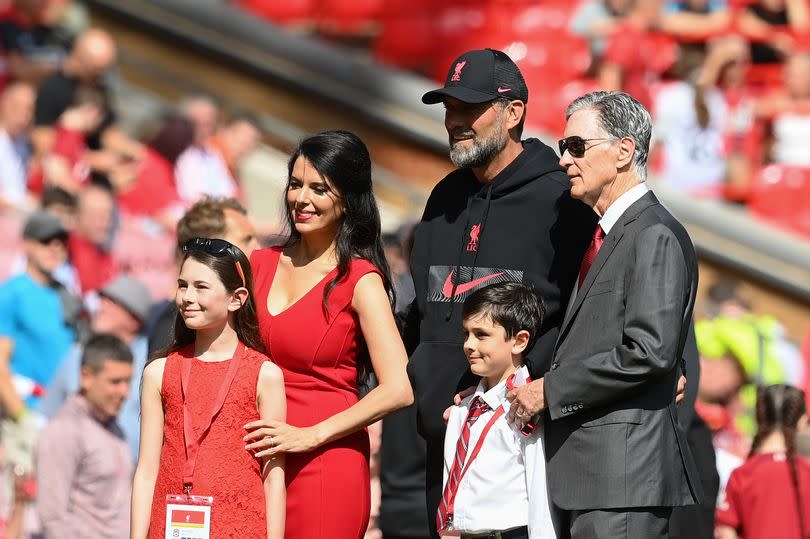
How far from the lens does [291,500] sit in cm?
516

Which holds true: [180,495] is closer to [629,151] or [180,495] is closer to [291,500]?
[291,500]

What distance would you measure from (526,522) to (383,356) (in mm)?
734

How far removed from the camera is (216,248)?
5.13 meters

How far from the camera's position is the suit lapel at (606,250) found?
16.3 feet

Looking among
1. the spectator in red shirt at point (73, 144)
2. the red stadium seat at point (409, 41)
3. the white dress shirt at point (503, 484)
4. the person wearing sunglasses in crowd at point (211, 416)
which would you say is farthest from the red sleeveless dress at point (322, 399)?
the red stadium seat at point (409, 41)

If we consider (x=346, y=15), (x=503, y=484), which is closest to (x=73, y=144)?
(x=346, y=15)

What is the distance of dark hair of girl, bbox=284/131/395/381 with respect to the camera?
5227 millimetres

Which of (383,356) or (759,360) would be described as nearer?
(383,356)

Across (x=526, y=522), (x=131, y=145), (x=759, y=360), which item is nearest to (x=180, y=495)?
(x=526, y=522)

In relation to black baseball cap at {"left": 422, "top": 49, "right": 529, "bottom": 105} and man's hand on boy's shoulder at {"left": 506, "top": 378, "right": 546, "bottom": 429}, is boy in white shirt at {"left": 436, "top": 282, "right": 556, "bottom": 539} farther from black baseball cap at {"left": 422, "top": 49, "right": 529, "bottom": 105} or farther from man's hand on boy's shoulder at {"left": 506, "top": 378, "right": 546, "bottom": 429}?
black baseball cap at {"left": 422, "top": 49, "right": 529, "bottom": 105}

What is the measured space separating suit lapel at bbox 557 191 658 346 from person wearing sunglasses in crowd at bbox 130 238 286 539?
995 millimetres

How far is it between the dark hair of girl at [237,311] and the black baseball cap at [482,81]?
89cm

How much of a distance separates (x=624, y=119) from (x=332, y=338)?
1227 mm

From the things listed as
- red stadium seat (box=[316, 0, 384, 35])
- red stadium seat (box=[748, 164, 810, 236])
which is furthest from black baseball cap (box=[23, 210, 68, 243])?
red stadium seat (box=[316, 0, 384, 35])
